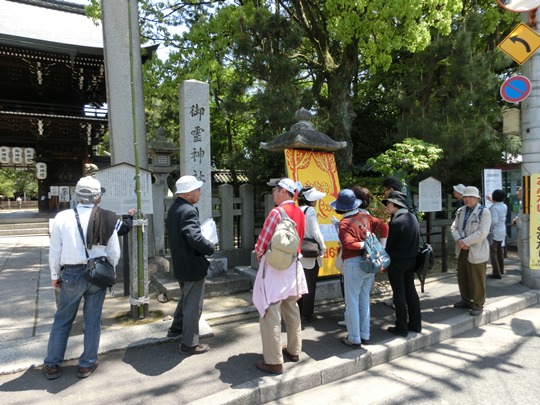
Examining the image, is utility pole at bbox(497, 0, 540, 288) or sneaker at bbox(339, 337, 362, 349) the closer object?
sneaker at bbox(339, 337, 362, 349)

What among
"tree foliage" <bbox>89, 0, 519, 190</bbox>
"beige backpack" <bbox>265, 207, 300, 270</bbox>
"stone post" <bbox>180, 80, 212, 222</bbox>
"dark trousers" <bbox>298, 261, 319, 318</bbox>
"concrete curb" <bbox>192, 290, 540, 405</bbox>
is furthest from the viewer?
"tree foliage" <bbox>89, 0, 519, 190</bbox>

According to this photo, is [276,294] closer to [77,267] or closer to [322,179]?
[77,267]

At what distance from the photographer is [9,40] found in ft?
39.7

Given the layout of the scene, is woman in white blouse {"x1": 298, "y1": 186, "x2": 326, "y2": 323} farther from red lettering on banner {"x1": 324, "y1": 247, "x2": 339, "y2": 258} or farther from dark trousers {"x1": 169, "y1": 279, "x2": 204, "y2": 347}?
dark trousers {"x1": 169, "y1": 279, "x2": 204, "y2": 347}

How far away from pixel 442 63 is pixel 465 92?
6.16 ft

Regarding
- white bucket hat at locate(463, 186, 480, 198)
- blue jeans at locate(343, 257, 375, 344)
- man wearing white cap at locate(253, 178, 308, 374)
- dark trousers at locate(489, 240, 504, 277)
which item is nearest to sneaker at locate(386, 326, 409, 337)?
blue jeans at locate(343, 257, 375, 344)

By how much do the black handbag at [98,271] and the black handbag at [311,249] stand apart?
84.6 inches

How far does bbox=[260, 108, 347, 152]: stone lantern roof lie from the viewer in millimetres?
5836

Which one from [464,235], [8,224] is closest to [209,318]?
[464,235]

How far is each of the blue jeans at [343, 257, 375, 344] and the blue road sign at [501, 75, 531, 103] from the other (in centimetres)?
478

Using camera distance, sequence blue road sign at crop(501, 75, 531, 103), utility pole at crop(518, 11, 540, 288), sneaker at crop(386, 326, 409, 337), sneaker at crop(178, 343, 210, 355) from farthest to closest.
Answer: utility pole at crop(518, 11, 540, 288) → blue road sign at crop(501, 75, 531, 103) → sneaker at crop(386, 326, 409, 337) → sneaker at crop(178, 343, 210, 355)

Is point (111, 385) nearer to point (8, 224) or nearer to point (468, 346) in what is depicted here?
point (468, 346)

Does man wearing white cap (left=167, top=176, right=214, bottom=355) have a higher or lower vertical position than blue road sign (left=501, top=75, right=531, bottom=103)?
lower

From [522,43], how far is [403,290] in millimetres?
5116
